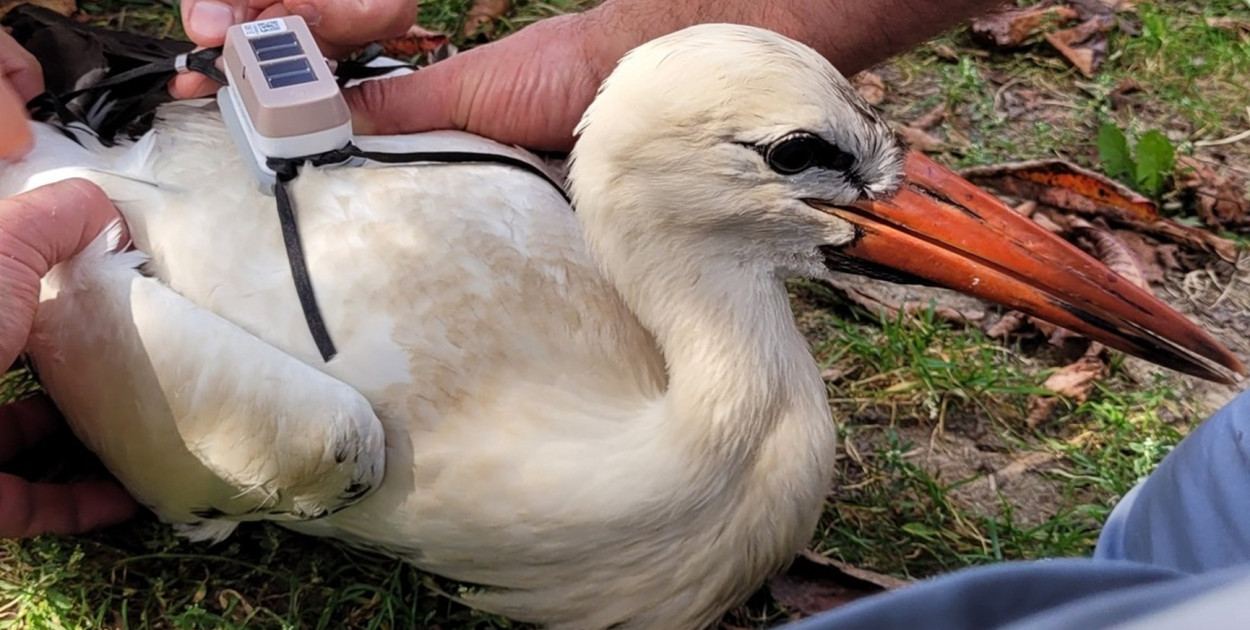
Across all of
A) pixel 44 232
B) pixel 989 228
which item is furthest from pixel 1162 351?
pixel 44 232

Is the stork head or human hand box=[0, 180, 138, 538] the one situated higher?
the stork head

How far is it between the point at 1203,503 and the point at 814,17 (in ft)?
4.06

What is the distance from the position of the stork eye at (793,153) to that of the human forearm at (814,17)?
80 centimetres

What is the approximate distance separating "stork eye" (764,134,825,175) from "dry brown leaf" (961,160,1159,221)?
1597 millimetres

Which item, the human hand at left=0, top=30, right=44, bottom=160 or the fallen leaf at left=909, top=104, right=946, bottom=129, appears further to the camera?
the fallen leaf at left=909, top=104, right=946, bottom=129

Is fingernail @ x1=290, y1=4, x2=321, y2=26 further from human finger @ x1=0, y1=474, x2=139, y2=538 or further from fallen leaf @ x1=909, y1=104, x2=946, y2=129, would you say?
fallen leaf @ x1=909, y1=104, x2=946, y2=129

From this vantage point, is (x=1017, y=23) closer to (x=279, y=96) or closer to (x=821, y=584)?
(x=821, y=584)

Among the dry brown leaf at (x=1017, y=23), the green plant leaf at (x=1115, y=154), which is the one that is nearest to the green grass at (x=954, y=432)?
the green plant leaf at (x=1115, y=154)

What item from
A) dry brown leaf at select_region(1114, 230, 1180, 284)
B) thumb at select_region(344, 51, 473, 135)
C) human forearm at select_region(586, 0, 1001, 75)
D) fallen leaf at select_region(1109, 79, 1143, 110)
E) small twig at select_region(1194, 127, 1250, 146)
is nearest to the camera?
thumb at select_region(344, 51, 473, 135)

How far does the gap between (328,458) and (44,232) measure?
56 centimetres

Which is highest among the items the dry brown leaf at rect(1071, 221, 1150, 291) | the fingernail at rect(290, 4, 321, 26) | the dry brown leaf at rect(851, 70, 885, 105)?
the fingernail at rect(290, 4, 321, 26)

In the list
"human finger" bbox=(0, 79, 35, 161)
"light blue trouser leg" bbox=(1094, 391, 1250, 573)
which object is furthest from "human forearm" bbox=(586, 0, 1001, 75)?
"human finger" bbox=(0, 79, 35, 161)

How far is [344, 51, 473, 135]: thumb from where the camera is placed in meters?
2.14

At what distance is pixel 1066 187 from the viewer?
295 cm
